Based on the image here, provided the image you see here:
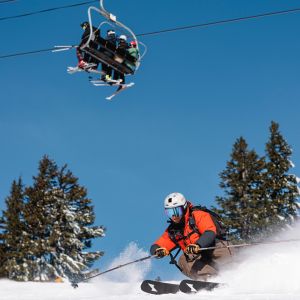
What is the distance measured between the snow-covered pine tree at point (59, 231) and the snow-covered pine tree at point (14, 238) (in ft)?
1.92

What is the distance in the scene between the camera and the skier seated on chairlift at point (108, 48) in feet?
47.6

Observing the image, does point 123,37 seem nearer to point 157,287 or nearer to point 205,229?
point 205,229

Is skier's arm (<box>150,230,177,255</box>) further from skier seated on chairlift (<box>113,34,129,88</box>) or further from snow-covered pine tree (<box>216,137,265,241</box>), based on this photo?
snow-covered pine tree (<box>216,137,265,241</box>)

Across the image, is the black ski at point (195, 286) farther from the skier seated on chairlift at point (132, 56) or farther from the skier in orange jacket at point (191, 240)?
the skier seated on chairlift at point (132, 56)

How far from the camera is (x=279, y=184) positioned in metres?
33.6

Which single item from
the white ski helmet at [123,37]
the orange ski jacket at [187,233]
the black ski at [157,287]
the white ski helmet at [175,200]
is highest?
the white ski helmet at [123,37]

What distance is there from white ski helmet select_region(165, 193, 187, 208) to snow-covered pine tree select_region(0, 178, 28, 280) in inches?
1066

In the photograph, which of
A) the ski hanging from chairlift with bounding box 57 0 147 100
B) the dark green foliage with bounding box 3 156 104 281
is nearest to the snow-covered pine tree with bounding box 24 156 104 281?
the dark green foliage with bounding box 3 156 104 281

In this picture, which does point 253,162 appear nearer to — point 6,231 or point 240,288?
point 6,231

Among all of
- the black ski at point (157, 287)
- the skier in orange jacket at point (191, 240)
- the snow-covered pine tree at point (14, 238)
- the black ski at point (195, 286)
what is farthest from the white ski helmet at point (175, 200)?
the snow-covered pine tree at point (14, 238)

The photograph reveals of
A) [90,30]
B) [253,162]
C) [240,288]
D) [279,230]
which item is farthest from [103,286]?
[253,162]

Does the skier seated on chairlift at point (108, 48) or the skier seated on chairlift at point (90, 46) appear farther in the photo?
the skier seated on chairlift at point (108, 48)

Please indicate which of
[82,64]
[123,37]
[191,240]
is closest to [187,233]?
[191,240]

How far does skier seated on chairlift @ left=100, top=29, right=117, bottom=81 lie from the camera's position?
14508 mm
